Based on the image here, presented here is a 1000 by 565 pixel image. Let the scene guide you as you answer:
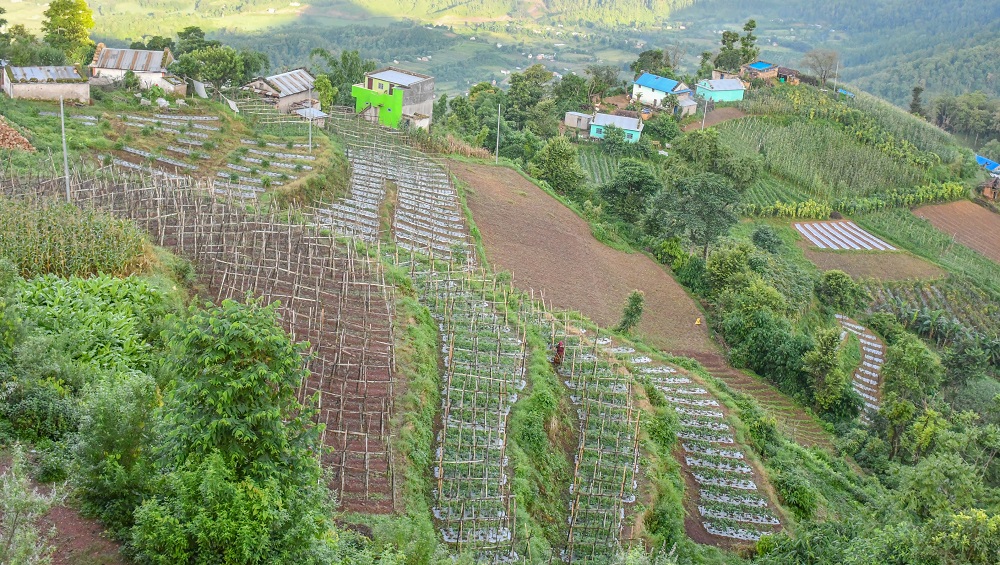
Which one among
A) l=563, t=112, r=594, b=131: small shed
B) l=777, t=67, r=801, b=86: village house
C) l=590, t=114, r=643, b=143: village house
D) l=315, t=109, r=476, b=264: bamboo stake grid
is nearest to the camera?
l=315, t=109, r=476, b=264: bamboo stake grid

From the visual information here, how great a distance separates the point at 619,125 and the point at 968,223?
2159 cm

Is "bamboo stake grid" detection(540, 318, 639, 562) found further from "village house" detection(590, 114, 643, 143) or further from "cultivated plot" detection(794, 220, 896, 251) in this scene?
"village house" detection(590, 114, 643, 143)

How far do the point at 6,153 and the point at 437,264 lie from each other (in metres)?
→ 11.2

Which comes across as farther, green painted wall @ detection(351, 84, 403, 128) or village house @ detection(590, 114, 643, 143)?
village house @ detection(590, 114, 643, 143)

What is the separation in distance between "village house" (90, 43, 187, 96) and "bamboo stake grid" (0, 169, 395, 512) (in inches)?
424

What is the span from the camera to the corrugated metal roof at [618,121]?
51094 mm

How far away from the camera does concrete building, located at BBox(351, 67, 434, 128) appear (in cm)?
3838

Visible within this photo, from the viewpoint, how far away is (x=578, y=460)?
14.7 m

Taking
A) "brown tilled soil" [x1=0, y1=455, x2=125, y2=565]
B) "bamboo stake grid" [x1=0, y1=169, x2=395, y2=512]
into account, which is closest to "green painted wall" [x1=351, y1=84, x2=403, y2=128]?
"bamboo stake grid" [x1=0, y1=169, x2=395, y2=512]

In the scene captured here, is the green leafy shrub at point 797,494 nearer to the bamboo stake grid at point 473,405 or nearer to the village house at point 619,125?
the bamboo stake grid at point 473,405

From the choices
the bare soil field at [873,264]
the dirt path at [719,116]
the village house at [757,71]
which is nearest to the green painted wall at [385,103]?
the bare soil field at [873,264]

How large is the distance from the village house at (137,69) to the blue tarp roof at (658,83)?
1340 inches

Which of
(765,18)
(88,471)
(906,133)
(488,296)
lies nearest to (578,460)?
(488,296)

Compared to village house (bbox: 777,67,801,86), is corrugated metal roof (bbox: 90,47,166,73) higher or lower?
lower
